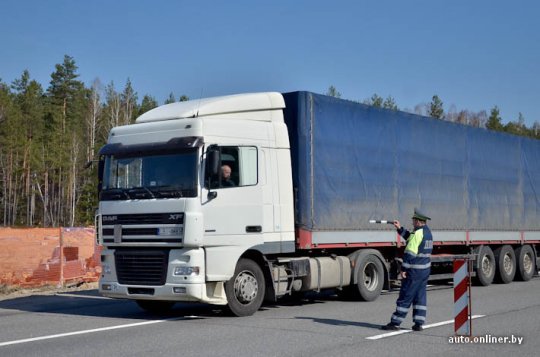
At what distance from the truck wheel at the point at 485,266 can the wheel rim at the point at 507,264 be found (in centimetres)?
67

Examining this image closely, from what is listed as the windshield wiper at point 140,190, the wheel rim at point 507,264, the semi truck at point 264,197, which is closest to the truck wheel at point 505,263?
the wheel rim at point 507,264

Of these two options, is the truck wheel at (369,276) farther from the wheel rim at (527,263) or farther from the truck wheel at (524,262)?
the wheel rim at (527,263)

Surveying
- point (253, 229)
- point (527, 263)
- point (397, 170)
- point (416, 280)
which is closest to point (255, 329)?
point (253, 229)

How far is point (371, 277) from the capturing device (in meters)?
14.5

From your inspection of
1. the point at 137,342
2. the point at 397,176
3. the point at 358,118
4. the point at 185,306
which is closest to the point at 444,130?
the point at 397,176

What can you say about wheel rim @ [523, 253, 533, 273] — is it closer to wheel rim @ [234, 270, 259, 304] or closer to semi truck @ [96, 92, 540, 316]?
semi truck @ [96, 92, 540, 316]

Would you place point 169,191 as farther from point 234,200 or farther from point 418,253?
point 418,253

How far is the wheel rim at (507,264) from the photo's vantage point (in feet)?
62.6

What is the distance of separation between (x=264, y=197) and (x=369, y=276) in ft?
12.4

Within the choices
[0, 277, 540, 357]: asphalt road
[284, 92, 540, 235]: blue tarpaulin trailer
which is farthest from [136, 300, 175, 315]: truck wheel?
[284, 92, 540, 235]: blue tarpaulin trailer

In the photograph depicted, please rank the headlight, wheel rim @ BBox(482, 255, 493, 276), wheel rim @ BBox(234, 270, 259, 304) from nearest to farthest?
1. the headlight
2. wheel rim @ BBox(234, 270, 259, 304)
3. wheel rim @ BBox(482, 255, 493, 276)

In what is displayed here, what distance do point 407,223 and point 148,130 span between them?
21.2ft

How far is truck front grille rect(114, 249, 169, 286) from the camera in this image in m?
11.0

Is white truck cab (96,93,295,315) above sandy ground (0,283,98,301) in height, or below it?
above
